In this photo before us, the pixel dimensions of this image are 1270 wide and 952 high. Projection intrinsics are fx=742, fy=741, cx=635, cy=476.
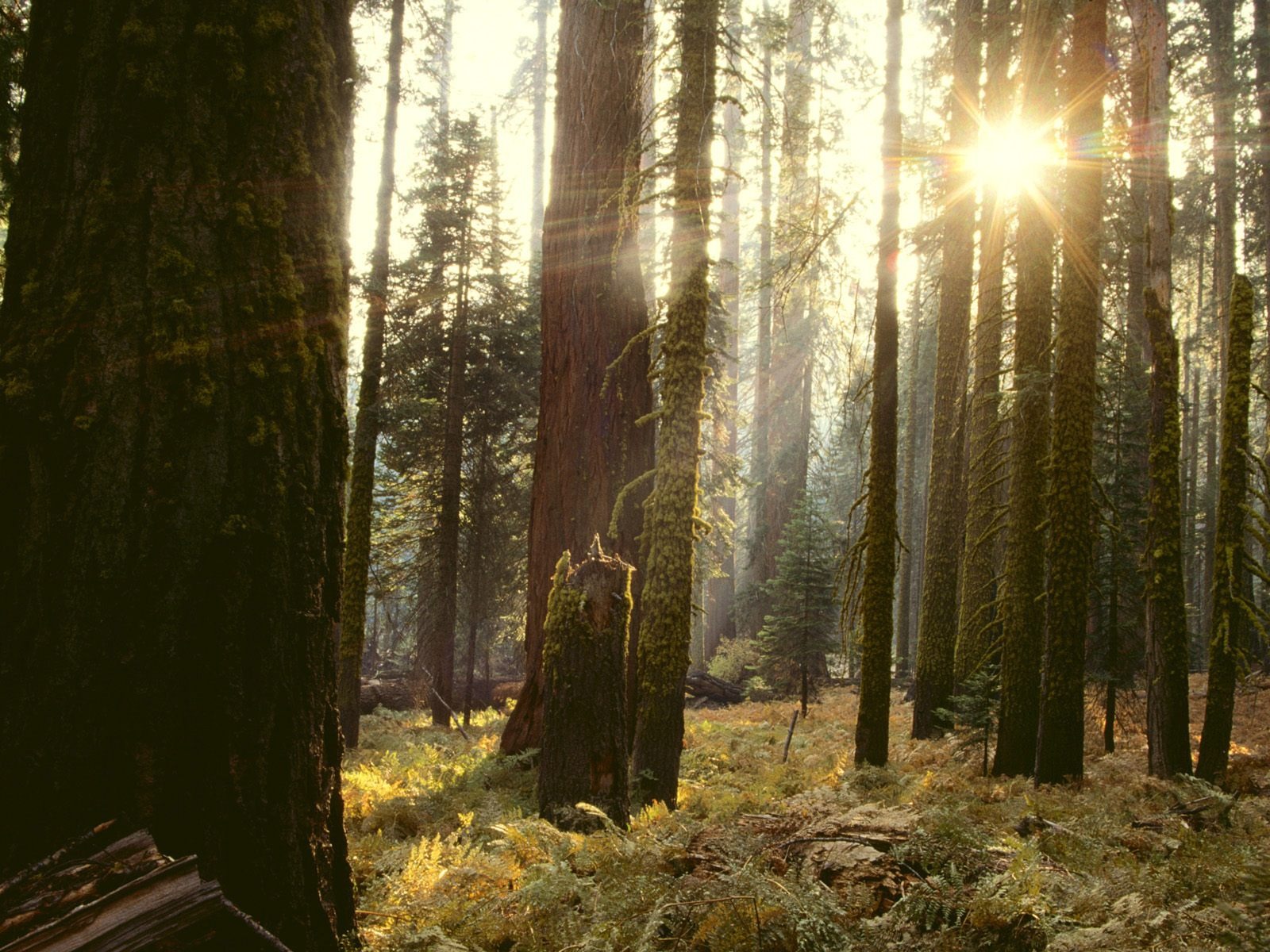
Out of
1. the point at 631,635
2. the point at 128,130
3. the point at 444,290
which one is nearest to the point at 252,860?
the point at 128,130

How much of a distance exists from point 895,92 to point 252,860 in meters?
10.4

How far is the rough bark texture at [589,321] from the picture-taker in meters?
7.62

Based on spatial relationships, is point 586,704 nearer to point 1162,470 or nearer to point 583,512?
point 583,512

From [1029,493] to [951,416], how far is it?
370cm

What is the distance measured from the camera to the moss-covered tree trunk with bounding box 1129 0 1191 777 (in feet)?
24.1

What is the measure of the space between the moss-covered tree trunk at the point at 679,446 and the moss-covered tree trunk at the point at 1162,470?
14.9 ft

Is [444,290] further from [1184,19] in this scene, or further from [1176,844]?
[1184,19]

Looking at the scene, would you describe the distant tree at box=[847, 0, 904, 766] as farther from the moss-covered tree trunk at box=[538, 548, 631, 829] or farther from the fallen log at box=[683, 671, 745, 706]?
the fallen log at box=[683, 671, 745, 706]

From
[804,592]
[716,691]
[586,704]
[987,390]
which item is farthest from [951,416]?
[716,691]

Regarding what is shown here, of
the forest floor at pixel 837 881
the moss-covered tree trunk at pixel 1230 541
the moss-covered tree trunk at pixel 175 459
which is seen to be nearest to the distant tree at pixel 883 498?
the moss-covered tree trunk at pixel 1230 541

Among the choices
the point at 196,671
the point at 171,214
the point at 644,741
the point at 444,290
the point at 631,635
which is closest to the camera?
the point at 196,671

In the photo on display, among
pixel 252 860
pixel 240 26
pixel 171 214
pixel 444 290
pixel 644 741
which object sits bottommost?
pixel 644 741

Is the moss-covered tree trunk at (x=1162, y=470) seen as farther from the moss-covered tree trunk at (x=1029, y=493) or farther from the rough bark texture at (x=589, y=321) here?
the rough bark texture at (x=589, y=321)

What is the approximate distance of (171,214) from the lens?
2.32 m
